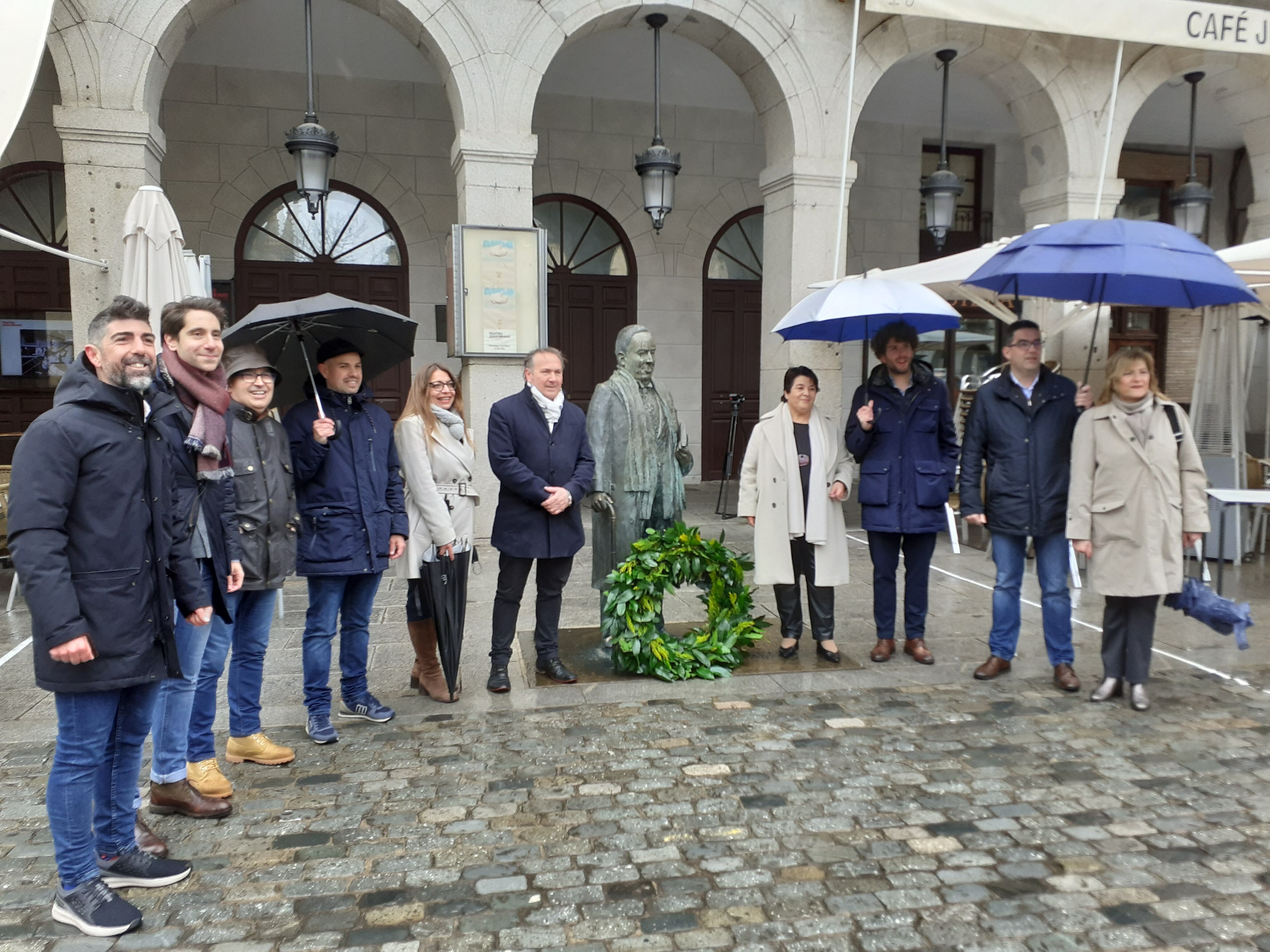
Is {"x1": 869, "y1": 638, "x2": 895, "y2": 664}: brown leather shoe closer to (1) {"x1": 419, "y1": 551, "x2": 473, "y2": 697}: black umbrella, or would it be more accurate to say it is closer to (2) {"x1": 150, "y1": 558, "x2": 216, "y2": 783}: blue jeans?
(1) {"x1": 419, "y1": 551, "x2": 473, "y2": 697}: black umbrella

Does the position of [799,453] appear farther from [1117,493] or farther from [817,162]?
[817,162]

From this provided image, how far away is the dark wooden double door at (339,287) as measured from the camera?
37.3ft

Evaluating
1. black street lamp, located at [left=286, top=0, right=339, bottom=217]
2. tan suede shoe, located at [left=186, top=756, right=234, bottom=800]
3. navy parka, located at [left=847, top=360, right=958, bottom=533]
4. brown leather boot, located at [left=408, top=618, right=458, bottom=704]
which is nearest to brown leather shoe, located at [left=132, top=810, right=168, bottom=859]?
tan suede shoe, located at [left=186, top=756, right=234, bottom=800]

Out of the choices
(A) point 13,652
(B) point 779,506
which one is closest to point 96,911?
(A) point 13,652

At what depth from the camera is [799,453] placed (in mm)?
A: 5289

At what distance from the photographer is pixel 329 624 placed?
416 centimetres

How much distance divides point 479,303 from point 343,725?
4743 millimetres

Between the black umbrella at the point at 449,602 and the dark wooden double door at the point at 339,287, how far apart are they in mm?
7453

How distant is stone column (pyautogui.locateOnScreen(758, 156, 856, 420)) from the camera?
877 centimetres

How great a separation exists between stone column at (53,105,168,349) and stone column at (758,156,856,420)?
5.53 meters

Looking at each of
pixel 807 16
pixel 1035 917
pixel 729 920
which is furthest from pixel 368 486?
pixel 807 16

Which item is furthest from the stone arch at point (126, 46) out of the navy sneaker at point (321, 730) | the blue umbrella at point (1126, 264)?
the blue umbrella at point (1126, 264)

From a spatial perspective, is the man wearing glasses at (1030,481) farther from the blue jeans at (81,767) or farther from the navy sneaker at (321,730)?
the blue jeans at (81,767)

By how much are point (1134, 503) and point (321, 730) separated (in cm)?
403
